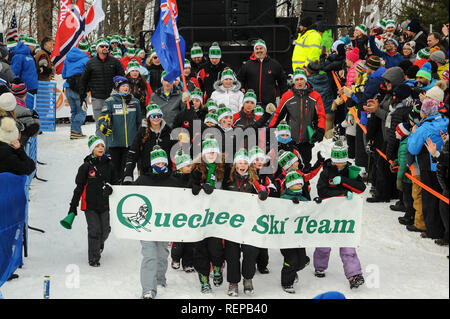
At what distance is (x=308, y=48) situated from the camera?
1466cm

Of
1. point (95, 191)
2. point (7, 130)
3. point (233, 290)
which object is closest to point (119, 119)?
point (95, 191)

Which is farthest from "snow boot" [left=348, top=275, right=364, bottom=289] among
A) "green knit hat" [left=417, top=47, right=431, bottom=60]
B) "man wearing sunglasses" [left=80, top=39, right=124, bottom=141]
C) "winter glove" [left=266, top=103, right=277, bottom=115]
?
"man wearing sunglasses" [left=80, top=39, right=124, bottom=141]

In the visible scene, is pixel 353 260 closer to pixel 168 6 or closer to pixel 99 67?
pixel 168 6

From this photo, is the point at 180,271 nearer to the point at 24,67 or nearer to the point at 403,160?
the point at 403,160

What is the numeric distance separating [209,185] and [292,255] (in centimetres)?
118

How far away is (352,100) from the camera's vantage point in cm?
1274

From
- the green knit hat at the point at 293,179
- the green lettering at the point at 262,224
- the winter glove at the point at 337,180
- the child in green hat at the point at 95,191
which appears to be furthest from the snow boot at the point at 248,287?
the child in green hat at the point at 95,191

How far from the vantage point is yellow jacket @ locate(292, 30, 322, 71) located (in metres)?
14.6

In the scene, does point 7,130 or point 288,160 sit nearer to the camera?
point 7,130

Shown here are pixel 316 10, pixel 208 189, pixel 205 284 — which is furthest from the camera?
pixel 316 10

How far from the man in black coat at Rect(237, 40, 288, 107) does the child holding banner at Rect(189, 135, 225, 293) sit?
150 inches

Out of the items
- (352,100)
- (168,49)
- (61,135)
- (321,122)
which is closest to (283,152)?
(321,122)

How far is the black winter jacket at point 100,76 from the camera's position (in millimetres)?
12836

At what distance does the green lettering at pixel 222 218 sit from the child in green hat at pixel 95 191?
5.39 ft
